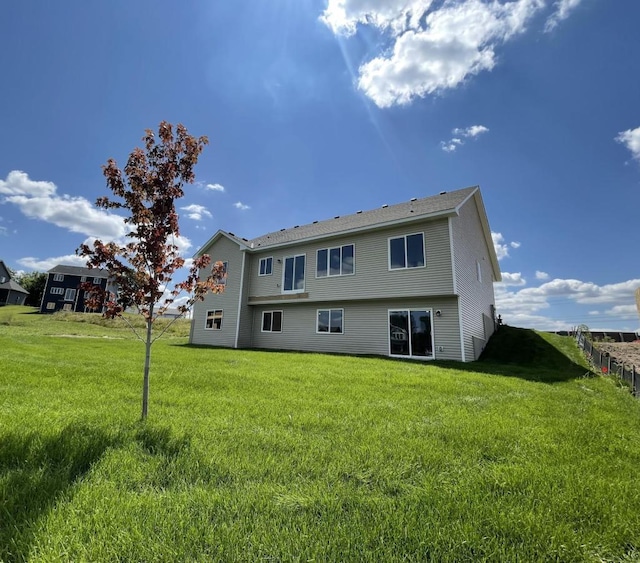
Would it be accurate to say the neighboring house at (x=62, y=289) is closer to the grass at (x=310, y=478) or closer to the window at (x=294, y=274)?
the window at (x=294, y=274)

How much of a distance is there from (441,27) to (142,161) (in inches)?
416

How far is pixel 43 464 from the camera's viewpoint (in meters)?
2.97

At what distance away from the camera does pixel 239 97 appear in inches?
518

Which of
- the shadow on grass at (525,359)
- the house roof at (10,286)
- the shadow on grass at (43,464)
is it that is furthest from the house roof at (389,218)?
the house roof at (10,286)

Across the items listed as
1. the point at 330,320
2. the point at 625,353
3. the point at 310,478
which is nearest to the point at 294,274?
the point at 330,320

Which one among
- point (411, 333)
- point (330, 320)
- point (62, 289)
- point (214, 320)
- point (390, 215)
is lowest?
point (411, 333)

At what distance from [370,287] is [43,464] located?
44.5 ft

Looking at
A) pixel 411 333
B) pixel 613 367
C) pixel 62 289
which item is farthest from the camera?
pixel 62 289

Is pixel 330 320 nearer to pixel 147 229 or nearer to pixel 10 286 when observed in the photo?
pixel 147 229

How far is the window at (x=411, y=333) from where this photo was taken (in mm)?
14117

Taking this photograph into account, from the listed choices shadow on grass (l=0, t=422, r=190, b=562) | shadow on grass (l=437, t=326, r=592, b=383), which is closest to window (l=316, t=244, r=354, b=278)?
shadow on grass (l=437, t=326, r=592, b=383)

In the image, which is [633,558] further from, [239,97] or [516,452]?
[239,97]

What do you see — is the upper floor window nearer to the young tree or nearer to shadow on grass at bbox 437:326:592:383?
shadow on grass at bbox 437:326:592:383

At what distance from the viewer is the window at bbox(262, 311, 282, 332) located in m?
19.4
